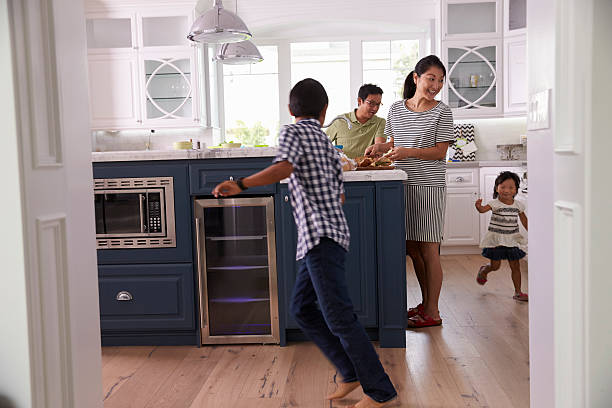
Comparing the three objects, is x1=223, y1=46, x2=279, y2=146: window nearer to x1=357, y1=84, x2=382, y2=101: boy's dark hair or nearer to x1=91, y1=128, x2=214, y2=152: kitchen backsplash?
x1=91, y1=128, x2=214, y2=152: kitchen backsplash

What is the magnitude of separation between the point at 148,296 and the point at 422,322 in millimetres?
1526

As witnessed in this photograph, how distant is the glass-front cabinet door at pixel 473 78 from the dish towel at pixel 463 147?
0.40 metres

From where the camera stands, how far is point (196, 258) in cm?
309

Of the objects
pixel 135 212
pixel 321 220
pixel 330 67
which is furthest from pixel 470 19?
pixel 321 220

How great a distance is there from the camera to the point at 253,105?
6637mm

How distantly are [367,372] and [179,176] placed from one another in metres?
1.49

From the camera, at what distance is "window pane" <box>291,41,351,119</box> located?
21.4 feet

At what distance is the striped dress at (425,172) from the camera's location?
325cm
